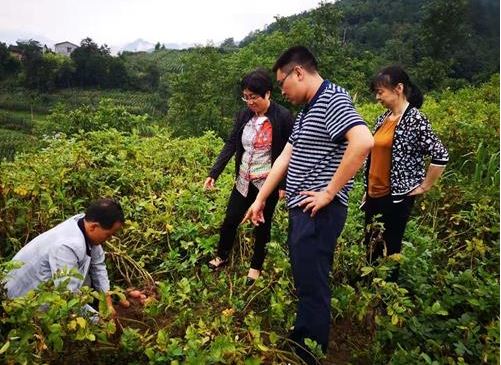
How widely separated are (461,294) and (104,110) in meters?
7.36

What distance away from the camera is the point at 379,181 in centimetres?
307

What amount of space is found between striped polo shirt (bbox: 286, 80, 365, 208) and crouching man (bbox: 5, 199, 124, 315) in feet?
3.62

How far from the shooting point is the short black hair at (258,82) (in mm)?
3125

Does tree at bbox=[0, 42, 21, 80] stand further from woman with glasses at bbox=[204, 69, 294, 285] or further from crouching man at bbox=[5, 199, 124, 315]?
crouching man at bbox=[5, 199, 124, 315]

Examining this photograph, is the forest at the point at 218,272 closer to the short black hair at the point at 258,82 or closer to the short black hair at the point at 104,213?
the short black hair at the point at 104,213

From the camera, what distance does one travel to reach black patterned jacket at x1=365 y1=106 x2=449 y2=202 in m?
2.92

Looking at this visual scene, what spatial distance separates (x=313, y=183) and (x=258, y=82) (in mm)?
1058

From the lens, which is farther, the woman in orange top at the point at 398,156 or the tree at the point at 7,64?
the tree at the point at 7,64

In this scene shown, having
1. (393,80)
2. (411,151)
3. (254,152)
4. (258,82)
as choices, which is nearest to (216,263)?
(254,152)

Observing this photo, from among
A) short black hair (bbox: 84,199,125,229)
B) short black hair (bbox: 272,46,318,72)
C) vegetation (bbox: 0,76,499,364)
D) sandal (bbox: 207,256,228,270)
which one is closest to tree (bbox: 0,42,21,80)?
vegetation (bbox: 0,76,499,364)

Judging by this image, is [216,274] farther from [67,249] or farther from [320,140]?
[320,140]

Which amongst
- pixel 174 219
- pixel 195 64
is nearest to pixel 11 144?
pixel 195 64

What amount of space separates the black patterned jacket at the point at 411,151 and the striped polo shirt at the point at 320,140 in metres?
0.74

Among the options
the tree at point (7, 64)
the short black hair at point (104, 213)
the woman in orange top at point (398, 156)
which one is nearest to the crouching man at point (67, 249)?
the short black hair at point (104, 213)
